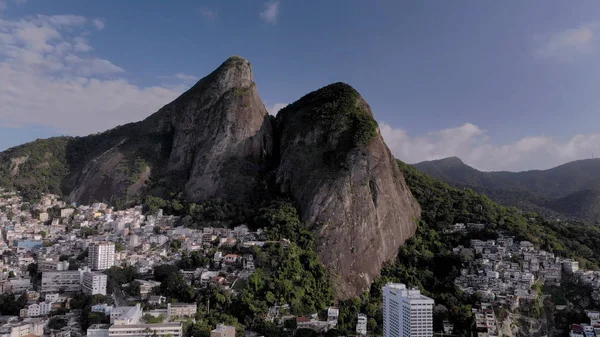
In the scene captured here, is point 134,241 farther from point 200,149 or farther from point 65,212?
point 200,149

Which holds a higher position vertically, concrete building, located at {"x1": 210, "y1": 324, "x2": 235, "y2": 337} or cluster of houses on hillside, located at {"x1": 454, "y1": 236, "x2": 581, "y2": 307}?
cluster of houses on hillside, located at {"x1": 454, "y1": 236, "x2": 581, "y2": 307}

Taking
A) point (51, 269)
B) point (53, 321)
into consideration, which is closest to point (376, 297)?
point (53, 321)

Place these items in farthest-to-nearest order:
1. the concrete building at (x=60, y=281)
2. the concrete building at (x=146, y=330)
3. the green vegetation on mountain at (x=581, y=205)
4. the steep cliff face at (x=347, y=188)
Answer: the green vegetation on mountain at (x=581, y=205) < the steep cliff face at (x=347, y=188) < the concrete building at (x=60, y=281) < the concrete building at (x=146, y=330)

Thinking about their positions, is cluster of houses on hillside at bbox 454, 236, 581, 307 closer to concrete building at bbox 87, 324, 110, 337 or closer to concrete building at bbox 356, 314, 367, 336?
concrete building at bbox 356, 314, 367, 336

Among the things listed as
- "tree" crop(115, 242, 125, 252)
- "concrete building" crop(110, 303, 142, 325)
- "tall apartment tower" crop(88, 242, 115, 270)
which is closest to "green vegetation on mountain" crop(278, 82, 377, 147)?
"tree" crop(115, 242, 125, 252)

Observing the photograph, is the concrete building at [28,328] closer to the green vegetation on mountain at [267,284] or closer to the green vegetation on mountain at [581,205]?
the green vegetation on mountain at [267,284]

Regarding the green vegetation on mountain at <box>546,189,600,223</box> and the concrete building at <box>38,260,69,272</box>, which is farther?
the green vegetation on mountain at <box>546,189,600,223</box>

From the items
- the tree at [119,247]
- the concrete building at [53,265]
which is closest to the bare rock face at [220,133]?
the tree at [119,247]

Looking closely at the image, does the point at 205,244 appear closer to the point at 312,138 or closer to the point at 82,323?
the point at 82,323
